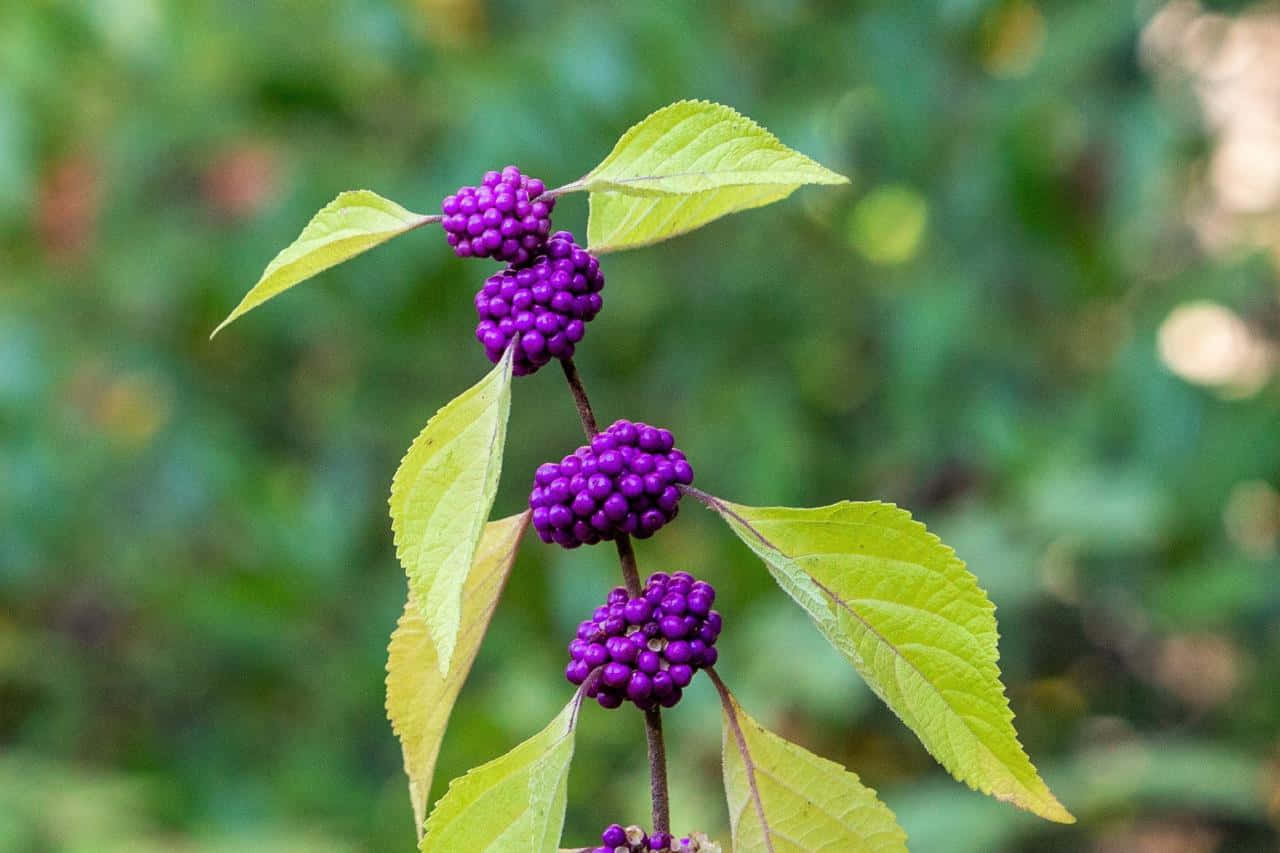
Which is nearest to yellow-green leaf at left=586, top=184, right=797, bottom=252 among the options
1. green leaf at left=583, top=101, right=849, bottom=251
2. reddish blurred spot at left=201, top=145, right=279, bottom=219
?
green leaf at left=583, top=101, right=849, bottom=251

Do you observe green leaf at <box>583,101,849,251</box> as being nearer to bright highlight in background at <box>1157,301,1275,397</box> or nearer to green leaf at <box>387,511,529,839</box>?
green leaf at <box>387,511,529,839</box>

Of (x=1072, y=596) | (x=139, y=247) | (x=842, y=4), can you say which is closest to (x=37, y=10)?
(x=139, y=247)

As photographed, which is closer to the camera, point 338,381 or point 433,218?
point 433,218

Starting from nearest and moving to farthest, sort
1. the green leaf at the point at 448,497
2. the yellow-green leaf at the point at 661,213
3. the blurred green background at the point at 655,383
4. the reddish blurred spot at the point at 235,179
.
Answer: the green leaf at the point at 448,497
the yellow-green leaf at the point at 661,213
the blurred green background at the point at 655,383
the reddish blurred spot at the point at 235,179

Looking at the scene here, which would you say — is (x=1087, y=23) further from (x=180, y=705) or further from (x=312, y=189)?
(x=180, y=705)

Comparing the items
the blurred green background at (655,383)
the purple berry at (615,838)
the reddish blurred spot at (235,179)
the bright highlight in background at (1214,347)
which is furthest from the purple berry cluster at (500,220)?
the reddish blurred spot at (235,179)

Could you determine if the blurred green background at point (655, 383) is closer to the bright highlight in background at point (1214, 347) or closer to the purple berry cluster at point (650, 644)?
the bright highlight in background at point (1214, 347)

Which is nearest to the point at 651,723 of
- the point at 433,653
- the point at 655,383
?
the point at 433,653
